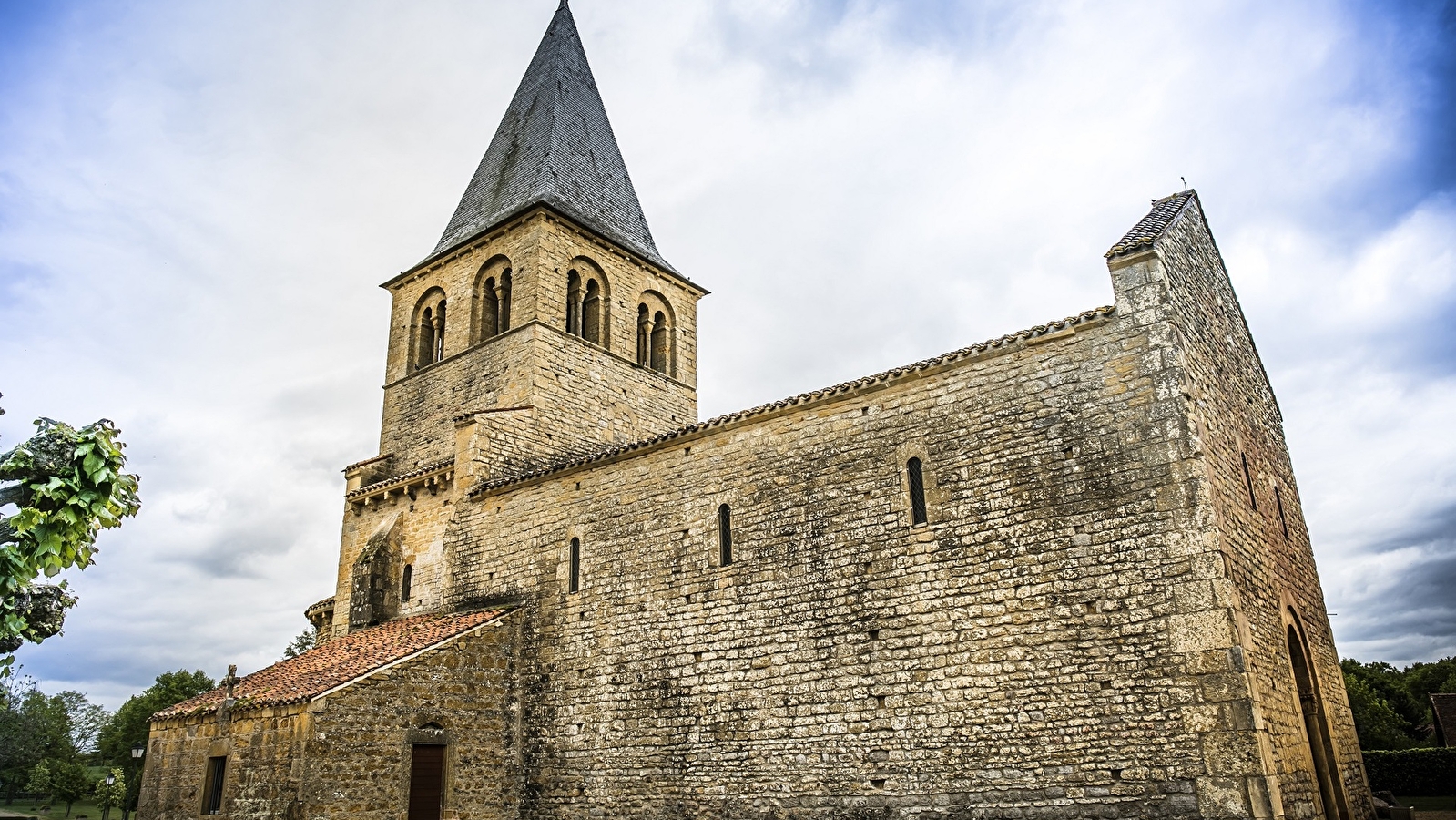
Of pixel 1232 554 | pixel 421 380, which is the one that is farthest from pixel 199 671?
pixel 1232 554

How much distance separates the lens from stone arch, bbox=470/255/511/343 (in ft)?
72.0

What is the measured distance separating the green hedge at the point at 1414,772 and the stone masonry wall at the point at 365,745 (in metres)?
25.6

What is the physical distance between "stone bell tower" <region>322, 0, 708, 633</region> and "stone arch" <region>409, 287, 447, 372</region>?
34mm

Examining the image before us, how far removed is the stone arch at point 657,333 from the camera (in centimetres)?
2369

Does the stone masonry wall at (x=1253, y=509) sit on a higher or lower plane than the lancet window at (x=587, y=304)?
lower

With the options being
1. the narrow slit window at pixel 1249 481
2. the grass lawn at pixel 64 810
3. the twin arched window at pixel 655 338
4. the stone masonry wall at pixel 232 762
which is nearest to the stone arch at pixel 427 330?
the twin arched window at pixel 655 338

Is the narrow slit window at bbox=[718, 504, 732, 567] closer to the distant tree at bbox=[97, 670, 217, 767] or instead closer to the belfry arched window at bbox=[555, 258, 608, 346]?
the belfry arched window at bbox=[555, 258, 608, 346]

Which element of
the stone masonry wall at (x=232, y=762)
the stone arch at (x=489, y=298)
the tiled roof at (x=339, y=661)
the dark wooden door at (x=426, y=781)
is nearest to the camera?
Answer: the stone masonry wall at (x=232, y=762)

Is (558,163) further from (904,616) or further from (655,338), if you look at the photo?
(904,616)

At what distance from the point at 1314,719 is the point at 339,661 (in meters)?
Answer: 15.1

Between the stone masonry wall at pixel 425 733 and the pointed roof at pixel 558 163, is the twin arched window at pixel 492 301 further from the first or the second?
the stone masonry wall at pixel 425 733

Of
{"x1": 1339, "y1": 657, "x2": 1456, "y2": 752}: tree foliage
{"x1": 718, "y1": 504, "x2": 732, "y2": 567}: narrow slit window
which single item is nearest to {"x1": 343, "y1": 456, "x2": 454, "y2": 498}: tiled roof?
{"x1": 718, "y1": 504, "x2": 732, "y2": 567}: narrow slit window

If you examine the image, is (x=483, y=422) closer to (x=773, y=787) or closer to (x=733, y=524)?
(x=733, y=524)

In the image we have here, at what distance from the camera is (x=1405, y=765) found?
88.7ft
